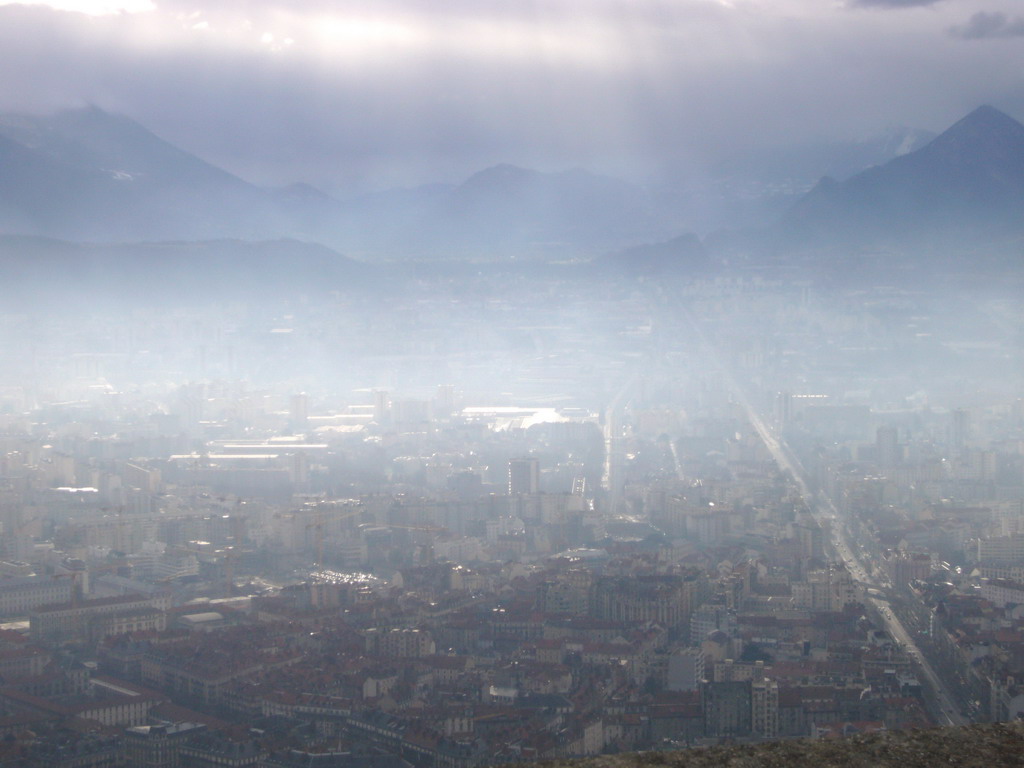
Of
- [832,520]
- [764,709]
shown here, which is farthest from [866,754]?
[832,520]

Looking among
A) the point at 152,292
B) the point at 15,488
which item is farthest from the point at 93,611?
the point at 152,292

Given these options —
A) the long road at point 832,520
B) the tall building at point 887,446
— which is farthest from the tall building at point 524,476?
the tall building at point 887,446

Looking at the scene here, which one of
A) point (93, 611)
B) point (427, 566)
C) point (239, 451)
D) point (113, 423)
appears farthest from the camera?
point (113, 423)

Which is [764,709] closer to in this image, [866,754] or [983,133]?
[866,754]

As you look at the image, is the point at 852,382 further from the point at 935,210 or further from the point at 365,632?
the point at 365,632

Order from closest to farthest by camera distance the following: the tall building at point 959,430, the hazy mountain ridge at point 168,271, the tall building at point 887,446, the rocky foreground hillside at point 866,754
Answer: the rocky foreground hillside at point 866,754 → the tall building at point 887,446 → the tall building at point 959,430 → the hazy mountain ridge at point 168,271

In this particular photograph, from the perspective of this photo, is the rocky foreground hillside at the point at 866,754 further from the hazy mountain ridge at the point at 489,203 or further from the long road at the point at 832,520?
the hazy mountain ridge at the point at 489,203
